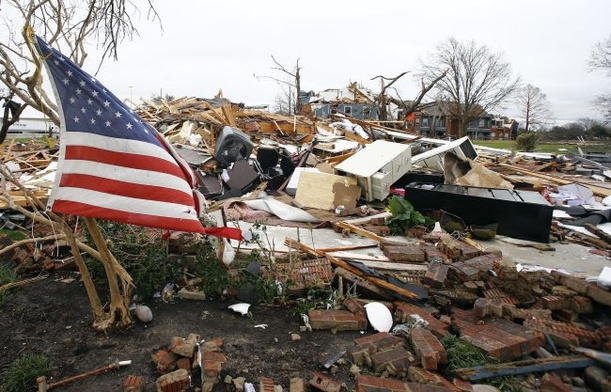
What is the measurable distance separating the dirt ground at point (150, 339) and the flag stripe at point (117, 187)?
1.38 meters

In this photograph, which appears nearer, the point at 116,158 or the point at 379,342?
the point at 116,158

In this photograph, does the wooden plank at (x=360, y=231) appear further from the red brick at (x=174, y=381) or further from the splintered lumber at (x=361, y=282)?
the red brick at (x=174, y=381)

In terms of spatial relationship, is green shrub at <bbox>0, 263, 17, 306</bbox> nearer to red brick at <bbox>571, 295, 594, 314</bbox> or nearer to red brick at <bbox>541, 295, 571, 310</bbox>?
red brick at <bbox>541, 295, 571, 310</bbox>

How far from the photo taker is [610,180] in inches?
489

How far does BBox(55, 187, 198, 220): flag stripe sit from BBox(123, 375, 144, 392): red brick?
1233 mm

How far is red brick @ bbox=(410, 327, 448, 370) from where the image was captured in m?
3.11

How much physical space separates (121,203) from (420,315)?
299 centimetres

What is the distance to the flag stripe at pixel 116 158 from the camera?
2.95 metres

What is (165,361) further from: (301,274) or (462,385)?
(462,385)

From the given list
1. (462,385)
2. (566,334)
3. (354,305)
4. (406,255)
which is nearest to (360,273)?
(354,305)

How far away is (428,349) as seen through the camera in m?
3.21

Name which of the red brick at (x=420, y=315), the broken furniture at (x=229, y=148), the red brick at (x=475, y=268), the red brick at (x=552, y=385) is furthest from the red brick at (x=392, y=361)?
the broken furniture at (x=229, y=148)

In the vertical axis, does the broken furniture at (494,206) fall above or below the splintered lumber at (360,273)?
above

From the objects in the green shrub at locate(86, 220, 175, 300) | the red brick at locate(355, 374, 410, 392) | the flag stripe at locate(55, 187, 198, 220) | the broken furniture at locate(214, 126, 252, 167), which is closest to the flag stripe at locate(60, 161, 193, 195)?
the flag stripe at locate(55, 187, 198, 220)
